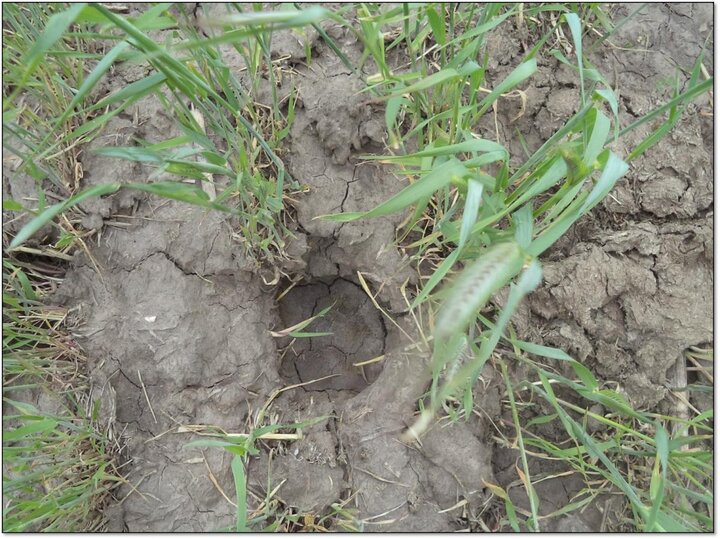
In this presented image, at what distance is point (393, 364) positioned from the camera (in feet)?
4.80

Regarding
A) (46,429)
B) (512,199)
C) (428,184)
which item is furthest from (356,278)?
(46,429)

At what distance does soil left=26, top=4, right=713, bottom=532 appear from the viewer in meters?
1.42

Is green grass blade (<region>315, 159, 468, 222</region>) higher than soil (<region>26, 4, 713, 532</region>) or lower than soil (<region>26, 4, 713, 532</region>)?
higher

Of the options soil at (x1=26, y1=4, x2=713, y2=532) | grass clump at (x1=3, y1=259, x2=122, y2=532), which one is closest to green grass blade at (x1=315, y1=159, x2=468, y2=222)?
soil at (x1=26, y1=4, x2=713, y2=532)

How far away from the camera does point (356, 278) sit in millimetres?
1542

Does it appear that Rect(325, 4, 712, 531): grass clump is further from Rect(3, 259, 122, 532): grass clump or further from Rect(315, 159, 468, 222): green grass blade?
Rect(3, 259, 122, 532): grass clump

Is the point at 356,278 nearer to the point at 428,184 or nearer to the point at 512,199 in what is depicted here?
the point at 512,199

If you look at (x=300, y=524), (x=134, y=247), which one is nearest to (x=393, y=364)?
(x=300, y=524)

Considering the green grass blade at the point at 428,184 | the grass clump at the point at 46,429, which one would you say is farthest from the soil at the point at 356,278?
the green grass blade at the point at 428,184

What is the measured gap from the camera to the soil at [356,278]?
142cm

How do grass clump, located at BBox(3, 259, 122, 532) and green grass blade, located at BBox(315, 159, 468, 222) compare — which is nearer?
green grass blade, located at BBox(315, 159, 468, 222)

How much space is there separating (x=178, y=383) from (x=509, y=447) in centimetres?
94

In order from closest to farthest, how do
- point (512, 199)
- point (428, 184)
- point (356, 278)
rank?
point (428, 184), point (512, 199), point (356, 278)

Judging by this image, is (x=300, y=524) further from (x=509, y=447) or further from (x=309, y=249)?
(x=309, y=249)
